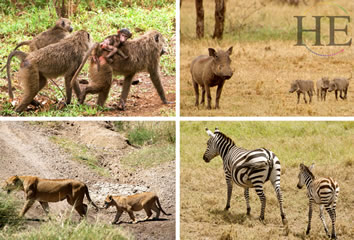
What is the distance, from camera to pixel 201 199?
8.91 meters

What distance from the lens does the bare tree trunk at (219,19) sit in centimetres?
1402

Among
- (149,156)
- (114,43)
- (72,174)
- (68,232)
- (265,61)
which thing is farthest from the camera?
(265,61)

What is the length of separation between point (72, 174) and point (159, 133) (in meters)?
1.95

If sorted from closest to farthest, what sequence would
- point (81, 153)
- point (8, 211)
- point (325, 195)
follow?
point (325, 195)
point (8, 211)
point (81, 153)

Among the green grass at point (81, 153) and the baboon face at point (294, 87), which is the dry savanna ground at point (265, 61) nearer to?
the baboon face at point (294, 87)

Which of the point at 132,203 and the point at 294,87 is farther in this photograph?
the point at 294,87

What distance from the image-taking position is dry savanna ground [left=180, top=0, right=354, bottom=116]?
33.3 ft

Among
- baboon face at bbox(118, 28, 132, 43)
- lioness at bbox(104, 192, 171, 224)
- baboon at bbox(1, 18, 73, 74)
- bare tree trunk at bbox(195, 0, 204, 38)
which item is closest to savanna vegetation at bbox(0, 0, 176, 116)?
baboon at bbox(1, 18, 73, 74)

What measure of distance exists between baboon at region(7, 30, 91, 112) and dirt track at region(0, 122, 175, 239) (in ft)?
3.89

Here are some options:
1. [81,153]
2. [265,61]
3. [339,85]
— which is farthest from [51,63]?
[265,61]

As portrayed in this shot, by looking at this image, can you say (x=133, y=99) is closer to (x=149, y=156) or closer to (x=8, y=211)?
(x=149, y=156)

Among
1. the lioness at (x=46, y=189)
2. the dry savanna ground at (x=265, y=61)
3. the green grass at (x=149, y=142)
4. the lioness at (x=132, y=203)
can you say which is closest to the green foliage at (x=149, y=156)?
the green grass at (x=149, y=142)

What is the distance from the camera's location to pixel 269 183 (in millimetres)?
9305

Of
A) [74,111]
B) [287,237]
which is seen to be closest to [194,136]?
[74,111]
